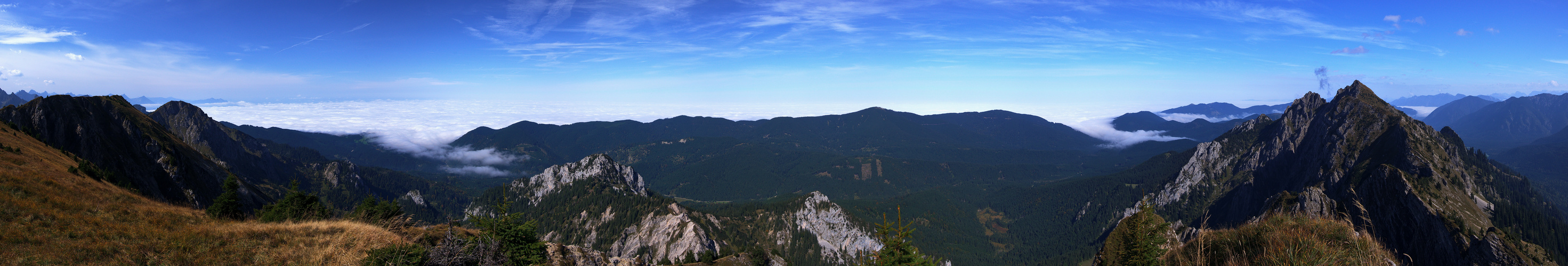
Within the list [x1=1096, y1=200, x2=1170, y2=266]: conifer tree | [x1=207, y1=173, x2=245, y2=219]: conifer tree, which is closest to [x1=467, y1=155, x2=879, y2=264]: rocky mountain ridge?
[x1=207, y1=173, x2=245, y2=219]: conifer tree

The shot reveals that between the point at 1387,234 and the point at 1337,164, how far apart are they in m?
66.3

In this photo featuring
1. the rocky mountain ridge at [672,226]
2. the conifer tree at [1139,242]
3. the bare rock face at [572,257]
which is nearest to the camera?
the conifer tree at [1139,242]

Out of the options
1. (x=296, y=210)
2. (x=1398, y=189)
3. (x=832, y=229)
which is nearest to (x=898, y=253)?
(x=296, y=210)

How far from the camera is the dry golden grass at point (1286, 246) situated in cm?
954

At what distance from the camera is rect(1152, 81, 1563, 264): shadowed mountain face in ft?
269

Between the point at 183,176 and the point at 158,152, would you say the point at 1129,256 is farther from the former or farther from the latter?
the point at 158,152

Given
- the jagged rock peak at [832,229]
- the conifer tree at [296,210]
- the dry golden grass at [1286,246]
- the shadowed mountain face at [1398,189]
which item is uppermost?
the dry golden grass at [1286,246]

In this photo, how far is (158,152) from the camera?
87.2m

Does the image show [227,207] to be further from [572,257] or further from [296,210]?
[572,257]

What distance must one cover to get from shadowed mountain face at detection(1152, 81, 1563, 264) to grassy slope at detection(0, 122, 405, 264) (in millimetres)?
51708

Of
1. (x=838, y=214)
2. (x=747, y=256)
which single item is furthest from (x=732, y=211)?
(x=747, y=256)

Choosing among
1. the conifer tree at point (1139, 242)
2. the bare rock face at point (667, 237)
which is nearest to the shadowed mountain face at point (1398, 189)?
the conifer tree at point (1139, 242)

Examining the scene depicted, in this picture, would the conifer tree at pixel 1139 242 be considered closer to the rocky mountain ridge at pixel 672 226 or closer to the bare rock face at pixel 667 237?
the bare rock face at pixel 667 237

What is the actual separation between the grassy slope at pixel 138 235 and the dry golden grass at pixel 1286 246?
23505mm
